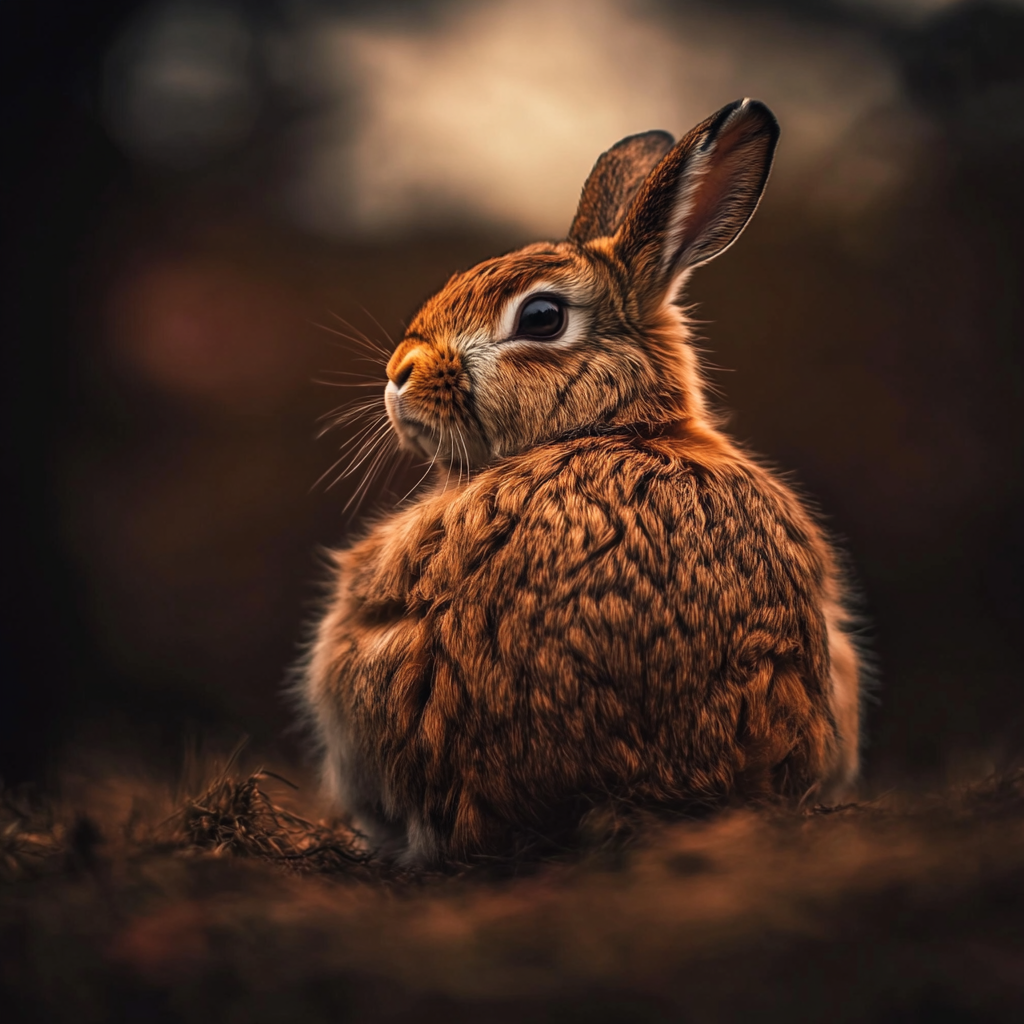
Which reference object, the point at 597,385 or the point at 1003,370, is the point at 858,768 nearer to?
the point at 597,385

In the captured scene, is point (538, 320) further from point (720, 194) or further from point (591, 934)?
point (591, 934)

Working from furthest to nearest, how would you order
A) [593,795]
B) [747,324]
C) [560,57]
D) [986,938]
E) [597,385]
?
[747,324] → [560,57] → [597,385] → [593,795] → [986,938]

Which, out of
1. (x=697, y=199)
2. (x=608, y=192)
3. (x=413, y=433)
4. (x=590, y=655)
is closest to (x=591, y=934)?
(x=590, y=655)

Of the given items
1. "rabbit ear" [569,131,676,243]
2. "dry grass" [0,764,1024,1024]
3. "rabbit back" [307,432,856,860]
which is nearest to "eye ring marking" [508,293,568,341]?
"rabbit back" [307,432,856,860]

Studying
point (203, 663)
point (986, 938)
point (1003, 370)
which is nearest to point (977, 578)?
point (1003, 370)

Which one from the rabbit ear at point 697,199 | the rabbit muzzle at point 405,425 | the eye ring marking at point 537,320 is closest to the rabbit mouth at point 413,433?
the rabbit muzzle at point 405,425

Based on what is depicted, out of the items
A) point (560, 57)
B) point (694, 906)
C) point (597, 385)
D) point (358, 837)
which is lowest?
point (358, 837)
